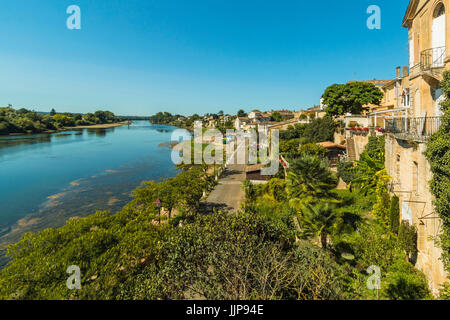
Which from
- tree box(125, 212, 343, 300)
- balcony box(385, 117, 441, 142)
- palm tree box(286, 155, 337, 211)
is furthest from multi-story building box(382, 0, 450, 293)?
palm tree box(286, 155, 337, 211)

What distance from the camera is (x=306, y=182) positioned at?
1295 centimetres

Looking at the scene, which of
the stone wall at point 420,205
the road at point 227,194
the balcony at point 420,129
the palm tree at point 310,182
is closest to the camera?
the stone wall at point 420,205

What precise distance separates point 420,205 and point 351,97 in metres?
26.0

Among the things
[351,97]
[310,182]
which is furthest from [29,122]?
[310,182]

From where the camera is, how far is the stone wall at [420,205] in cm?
773

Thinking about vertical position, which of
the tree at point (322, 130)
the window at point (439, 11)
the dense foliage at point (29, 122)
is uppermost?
the dense foliage at point (29, 122)

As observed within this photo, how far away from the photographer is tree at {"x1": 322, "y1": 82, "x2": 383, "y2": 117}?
30203 millimetres

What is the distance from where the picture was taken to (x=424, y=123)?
8938mm

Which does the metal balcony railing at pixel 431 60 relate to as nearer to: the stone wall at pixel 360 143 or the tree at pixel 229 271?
the tree at pixel 229 271

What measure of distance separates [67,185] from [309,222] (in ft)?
101

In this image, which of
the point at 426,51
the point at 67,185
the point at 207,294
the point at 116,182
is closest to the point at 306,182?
the point at 426,51

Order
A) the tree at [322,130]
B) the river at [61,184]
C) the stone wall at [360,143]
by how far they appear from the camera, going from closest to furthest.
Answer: the stone wall at [360,143] < the river at [61,184] < the tree at [322,130]

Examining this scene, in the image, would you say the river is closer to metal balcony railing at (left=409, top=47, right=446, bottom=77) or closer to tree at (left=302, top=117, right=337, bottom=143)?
tree at (left=302, top=117, right=337, bottom=143)

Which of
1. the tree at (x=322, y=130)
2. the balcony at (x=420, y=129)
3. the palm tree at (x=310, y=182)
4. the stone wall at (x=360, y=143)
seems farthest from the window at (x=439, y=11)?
the tree at (x=322, y=130)
